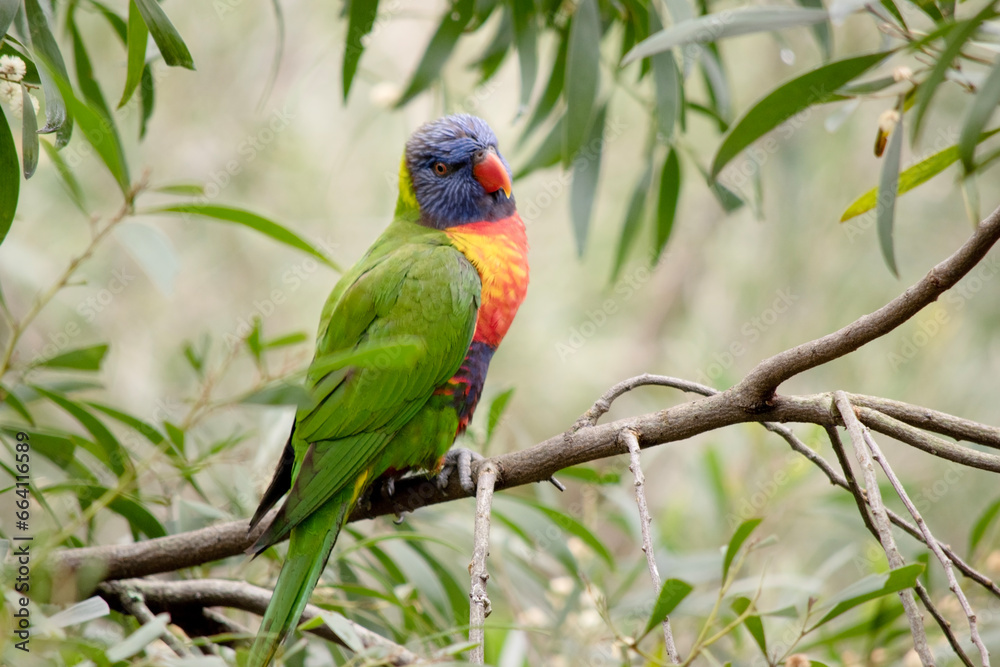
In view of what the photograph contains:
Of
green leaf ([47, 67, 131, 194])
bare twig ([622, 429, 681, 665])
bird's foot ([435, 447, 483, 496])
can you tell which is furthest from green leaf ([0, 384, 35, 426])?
bare twig ([622, 429, 681, 665])

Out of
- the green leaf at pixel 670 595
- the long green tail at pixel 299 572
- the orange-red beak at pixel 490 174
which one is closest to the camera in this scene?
the green leaf at pixel 670 595

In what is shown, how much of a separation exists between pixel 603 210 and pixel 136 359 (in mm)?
2671

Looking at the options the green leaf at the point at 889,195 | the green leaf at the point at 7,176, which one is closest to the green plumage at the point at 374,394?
the green leaf at the point at 7,176

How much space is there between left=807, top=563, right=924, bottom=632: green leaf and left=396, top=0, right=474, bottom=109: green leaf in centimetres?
149

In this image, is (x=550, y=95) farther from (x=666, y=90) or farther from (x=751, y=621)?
(x=751, y=621)

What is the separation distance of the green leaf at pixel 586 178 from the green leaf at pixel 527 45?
0.62ft

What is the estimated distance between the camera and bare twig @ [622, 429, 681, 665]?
0.84 meters

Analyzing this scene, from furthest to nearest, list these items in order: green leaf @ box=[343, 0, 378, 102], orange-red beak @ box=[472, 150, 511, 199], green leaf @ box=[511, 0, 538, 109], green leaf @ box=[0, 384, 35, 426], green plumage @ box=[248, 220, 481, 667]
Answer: orange-red beak @ box=[472, 150, 511, 199] → green leaf @ box=[511, 0, 538, 109] → green leaf @ box=[343, 0, 378, 102] → green plumage @ box=[248, 220, 481, 667] → green leaf @ box=[0, 384, 35, 426]

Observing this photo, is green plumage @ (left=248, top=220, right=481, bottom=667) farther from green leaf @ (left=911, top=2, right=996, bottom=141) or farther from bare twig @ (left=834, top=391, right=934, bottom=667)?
green leaf @ (left=911, top=2, right=996, bottom=141)

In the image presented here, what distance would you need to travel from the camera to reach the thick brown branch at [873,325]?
2.73 feet

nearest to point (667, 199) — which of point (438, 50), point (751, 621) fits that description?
point (438, 50)

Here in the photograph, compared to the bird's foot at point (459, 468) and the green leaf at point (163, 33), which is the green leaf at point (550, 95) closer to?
the bird's foot at point (459, 468)

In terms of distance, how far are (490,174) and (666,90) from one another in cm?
68

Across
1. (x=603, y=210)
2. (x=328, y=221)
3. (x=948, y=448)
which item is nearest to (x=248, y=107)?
(x=328, y=221)
